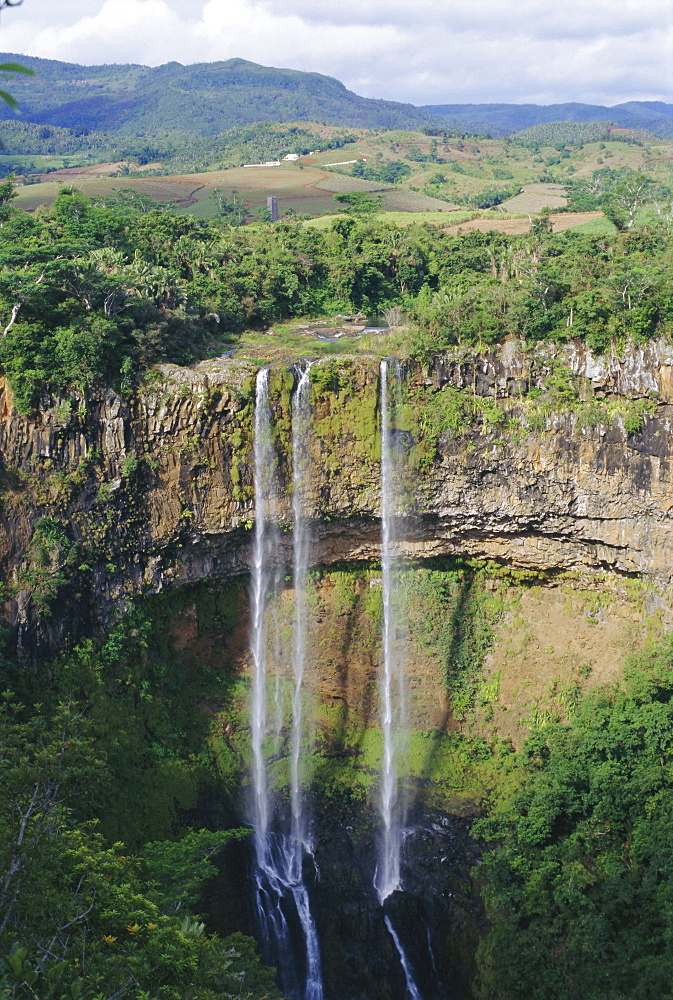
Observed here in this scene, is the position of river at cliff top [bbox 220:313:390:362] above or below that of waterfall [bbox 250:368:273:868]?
above

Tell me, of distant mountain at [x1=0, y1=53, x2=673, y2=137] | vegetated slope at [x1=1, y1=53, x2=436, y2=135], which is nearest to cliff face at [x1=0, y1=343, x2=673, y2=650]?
distant mountain at [x1=0, y1=53, x2=673, y2=137]

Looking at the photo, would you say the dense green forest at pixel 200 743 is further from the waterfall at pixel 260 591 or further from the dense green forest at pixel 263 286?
the waterfall at pixel 260 591

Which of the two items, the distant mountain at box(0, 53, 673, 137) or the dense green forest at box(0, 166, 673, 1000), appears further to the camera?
the distant mountain at box(0, 53, 673, 137)

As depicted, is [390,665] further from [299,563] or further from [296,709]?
[299,563]

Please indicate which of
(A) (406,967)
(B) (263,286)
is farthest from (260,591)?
(B) (263,286)

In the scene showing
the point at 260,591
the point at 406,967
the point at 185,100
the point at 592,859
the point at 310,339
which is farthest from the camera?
the point at 185,100

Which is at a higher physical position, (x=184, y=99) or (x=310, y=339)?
(x=184, y=99)

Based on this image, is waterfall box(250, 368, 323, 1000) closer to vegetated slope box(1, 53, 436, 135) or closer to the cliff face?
the cliff face

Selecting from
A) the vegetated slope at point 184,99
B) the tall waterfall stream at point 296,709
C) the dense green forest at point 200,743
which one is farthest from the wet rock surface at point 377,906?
the vegetated slope at point 184,99
